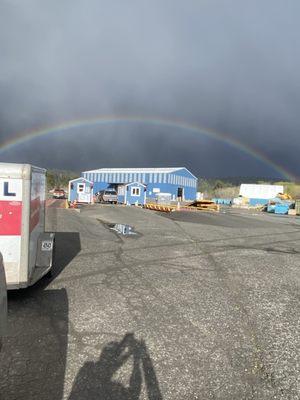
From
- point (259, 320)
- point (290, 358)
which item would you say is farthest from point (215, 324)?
point (290, 358)

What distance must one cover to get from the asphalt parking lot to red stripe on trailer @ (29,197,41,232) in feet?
4.24

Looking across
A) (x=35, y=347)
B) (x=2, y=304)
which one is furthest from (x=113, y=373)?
(x=2, y=304)

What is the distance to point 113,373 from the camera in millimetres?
4387

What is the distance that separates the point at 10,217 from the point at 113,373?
327 centimetres

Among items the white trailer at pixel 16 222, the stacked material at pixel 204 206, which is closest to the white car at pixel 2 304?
the white trailer at pixel 16 222

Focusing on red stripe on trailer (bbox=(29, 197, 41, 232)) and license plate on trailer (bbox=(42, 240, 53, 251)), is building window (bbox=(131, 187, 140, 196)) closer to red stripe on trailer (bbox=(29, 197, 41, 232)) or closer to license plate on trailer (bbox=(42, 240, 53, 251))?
red stripe on trailer (bbox=(29, 197, 41, 232))

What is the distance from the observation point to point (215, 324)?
6.13 m

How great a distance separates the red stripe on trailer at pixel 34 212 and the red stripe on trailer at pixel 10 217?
0.30m

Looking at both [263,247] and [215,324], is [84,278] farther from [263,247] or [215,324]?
[263,247]

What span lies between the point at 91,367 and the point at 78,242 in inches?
362

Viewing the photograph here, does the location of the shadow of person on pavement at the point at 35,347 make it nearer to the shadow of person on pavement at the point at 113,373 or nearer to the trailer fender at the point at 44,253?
the shadow of person on pavement at the point at 113,373

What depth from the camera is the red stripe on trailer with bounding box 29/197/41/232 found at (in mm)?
6883

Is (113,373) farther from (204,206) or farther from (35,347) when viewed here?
(204,206)

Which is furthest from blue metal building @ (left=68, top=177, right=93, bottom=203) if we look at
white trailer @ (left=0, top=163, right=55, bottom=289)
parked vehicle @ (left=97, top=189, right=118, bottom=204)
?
white trailer @ (left=0, top=163, right=55, bottom=289)
